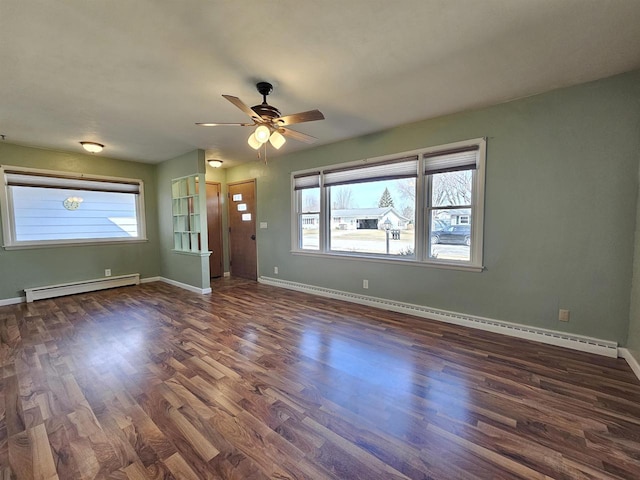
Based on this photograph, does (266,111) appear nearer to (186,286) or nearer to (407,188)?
(407,188)

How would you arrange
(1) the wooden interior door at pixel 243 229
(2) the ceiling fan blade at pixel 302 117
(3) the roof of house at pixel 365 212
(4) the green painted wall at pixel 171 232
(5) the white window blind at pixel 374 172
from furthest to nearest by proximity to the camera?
(1) the wooden interior door at pixel 243 229
(4) the green painted wall at pixel 171 232
(3) the roof of house at pixel 365 212
(5) the white window blind at pixel 374 172
(2) the ceiling fan blade at pixel 302 117

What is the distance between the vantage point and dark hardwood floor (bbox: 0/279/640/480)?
1.39 meters

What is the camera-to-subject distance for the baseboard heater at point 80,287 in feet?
14.0

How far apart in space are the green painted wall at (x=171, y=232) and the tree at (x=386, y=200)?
9.80ft

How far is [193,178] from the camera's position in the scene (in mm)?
4629

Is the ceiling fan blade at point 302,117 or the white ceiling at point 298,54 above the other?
the white ceiling at point 298,54

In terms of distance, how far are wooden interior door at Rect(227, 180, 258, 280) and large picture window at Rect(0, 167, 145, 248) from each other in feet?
5.83

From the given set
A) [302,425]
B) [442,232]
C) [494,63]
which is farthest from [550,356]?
[494,63]

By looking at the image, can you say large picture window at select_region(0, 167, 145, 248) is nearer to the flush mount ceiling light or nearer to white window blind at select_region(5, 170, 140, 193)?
white window blind at select_region(5, 170, 140, 193)

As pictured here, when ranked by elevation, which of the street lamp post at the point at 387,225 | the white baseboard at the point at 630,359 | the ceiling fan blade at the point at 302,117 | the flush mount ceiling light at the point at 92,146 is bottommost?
the white baseboard at the point at 630,359

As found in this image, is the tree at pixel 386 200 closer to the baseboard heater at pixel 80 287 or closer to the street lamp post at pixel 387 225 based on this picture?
the street lamp post at pixel 387 225

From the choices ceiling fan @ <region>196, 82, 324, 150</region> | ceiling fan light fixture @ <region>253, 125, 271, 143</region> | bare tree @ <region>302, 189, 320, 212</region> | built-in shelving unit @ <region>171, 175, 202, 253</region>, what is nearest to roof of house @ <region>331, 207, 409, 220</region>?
bare tree @ <region>302, 189, 320, 212</region>

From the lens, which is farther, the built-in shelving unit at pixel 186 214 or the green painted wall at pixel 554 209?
the built-in shelving unit at pixel 186 214

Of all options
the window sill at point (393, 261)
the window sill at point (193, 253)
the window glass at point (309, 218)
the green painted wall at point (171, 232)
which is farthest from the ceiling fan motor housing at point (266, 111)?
the window sill at point (193, 253)
